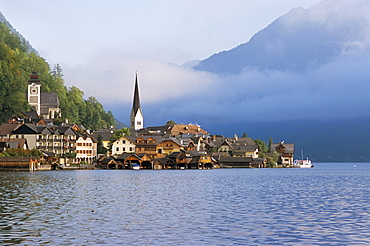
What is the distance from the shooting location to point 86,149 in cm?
17025

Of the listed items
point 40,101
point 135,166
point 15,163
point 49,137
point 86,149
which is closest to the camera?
point 15,163

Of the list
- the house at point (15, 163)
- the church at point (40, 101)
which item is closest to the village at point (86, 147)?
the church at point (40, 101)

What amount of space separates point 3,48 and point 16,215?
501 ft

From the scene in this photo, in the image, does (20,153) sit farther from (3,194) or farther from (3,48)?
(3,194)

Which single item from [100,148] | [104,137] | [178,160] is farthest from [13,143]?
[104,137]

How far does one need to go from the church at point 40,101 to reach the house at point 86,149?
30.3 metres

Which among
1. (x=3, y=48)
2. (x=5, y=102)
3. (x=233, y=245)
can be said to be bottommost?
(x=233, y=245)

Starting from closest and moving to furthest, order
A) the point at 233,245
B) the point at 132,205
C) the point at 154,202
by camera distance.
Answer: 1. the point at 233,245
2. the point at 132,205
3. the point at 154,202

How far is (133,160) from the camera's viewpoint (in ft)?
542

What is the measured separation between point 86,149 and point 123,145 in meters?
12.0

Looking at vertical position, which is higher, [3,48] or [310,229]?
[3,48]

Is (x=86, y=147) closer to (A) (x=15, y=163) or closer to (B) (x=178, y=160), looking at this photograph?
(B) (x=178, y=160)

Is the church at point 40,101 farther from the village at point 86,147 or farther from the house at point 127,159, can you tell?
the house at point 127,159

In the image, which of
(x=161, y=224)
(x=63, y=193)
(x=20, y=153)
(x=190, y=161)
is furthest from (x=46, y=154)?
(x=161, y=224)
